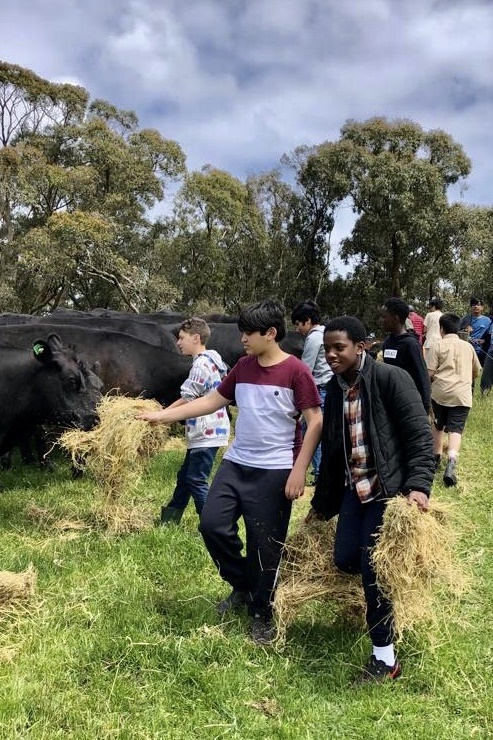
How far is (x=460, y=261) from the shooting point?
2906 centimetres

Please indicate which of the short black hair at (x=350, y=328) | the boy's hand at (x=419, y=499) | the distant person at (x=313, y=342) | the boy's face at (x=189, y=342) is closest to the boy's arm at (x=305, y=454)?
the short black hair at (x=350, y=328)

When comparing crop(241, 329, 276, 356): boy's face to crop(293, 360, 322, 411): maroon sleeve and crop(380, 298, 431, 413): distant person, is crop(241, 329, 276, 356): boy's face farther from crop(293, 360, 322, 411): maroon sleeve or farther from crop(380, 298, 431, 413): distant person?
crop(380, 298, 431, 413): distant person

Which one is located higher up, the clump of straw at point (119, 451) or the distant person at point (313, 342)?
the distant person at point (313, 342)

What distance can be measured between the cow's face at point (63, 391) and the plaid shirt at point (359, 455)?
3.71 meters

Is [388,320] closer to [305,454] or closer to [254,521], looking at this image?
[305,454]

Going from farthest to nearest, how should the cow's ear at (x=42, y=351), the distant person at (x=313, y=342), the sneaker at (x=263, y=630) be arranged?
the distant person at (x=313, y=342) < the cow's ear at (x=42, y=351) < the sneaker at (x=263, y=630)

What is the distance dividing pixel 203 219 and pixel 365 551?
96.3ft

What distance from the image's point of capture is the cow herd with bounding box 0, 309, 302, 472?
21.4ft

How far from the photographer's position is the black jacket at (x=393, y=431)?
3262mm

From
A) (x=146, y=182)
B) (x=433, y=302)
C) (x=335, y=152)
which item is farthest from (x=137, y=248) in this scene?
(x=433, y=302)

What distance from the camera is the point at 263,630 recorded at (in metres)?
3.73

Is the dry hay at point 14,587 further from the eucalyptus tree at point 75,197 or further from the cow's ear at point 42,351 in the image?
the eucalyptus tree at point 75,197

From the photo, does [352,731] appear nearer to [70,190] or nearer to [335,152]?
[70,190]

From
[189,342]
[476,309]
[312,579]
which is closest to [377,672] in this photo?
[312,579]
